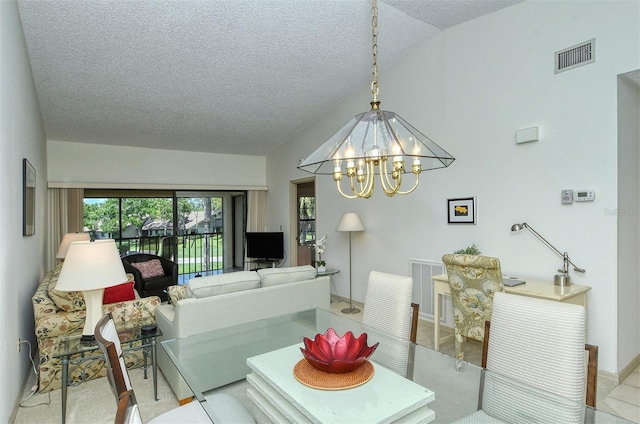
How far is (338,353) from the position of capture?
4.84ft

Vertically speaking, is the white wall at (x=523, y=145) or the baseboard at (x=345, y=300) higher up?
the white wall at (x=523, y=145)

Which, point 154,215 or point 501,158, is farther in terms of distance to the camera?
point 154,215

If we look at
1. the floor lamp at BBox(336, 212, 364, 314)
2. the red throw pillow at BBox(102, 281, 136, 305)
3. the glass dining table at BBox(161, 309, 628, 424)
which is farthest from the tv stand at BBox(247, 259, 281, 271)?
the glass dining table at BBox(161, 309, 628, 424)

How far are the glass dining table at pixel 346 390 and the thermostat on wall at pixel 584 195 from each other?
2023mm

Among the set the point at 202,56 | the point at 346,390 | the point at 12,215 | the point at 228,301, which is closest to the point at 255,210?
the point at 202,56

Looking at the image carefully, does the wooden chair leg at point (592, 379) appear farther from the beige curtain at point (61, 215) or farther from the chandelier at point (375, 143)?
the beige curtain at point (61, 215)

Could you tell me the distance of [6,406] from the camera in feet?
6.72

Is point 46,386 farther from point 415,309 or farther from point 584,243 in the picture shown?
point 584,243

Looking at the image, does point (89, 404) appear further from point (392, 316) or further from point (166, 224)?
point (166, 224)

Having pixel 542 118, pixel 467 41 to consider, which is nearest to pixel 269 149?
pixel 467 41

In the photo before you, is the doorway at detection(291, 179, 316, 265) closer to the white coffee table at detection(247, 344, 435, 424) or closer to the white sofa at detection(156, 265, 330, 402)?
the white sofa at detection(156, 265, 330, 402)

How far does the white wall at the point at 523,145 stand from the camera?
2848mm

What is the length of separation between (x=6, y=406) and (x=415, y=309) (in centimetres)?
242

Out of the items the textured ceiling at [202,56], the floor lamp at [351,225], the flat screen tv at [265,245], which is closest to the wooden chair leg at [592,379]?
the textured ceiling at [202,56]
